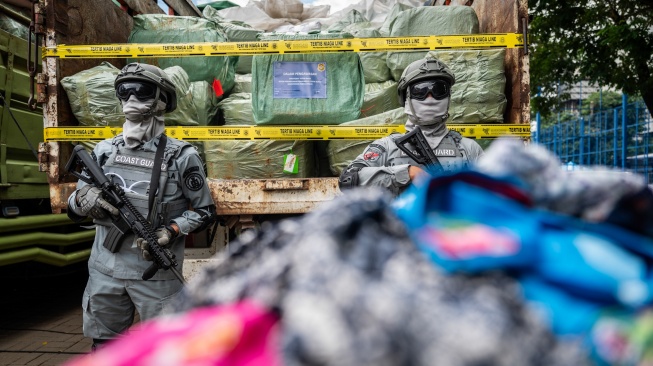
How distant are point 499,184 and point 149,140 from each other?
2310 millimetres

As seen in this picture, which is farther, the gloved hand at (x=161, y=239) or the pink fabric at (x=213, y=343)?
the gloved hand at (x=161, y=239)

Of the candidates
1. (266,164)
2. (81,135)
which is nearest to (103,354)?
(266,164)

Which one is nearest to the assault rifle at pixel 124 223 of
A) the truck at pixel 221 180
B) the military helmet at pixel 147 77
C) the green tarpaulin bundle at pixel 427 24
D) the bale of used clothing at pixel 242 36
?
the military helmet at pixel 147 77

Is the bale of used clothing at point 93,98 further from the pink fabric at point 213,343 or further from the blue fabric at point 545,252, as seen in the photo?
the blue fabric at point 545,252

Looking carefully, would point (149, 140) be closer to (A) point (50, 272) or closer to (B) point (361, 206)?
(B) point (361, 206)

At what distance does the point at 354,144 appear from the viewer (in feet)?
10.8

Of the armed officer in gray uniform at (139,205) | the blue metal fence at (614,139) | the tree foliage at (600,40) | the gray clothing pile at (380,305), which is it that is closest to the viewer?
the gray clothing pile at (380,305)

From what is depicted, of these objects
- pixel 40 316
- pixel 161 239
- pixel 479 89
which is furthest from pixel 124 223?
pixel 40 316

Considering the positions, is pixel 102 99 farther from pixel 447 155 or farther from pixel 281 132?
pixel 447 155

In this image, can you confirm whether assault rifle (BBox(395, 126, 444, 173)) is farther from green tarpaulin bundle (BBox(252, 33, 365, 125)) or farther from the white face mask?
green tarpaulin bundle (BBox(252, 33, 365, 125))

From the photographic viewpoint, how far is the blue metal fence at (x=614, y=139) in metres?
10.9

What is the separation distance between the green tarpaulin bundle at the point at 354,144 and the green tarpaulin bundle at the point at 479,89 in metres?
0.34

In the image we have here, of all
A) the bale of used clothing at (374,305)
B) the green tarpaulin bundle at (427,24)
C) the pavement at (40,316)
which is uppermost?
the green tarpaulin bundle at (427,24)

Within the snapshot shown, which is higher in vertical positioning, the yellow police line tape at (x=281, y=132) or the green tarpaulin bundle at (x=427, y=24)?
the green tarpaulin bundle at (x=427, y=24)
